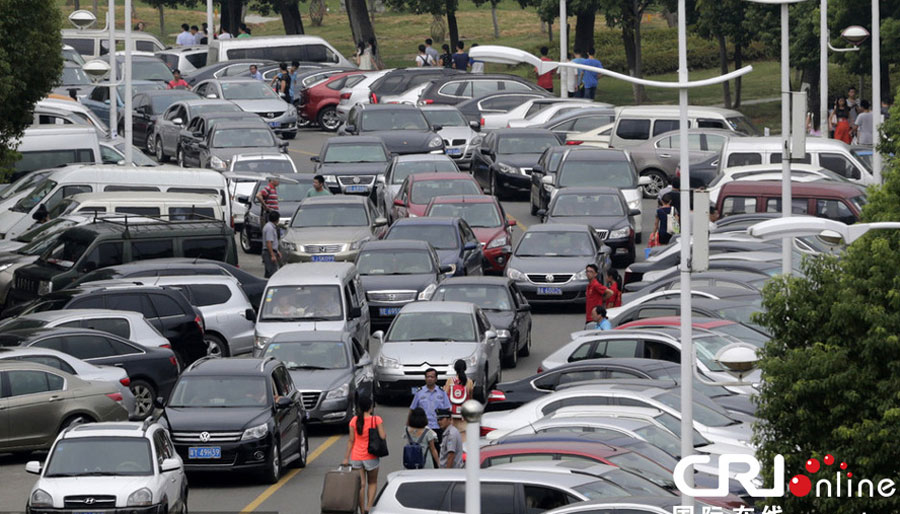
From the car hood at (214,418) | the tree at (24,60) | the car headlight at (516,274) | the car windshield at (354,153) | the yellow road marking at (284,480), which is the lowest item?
the yellow road marking at (284,480)

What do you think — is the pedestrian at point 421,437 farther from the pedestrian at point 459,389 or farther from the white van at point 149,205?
the white van at point 149,205

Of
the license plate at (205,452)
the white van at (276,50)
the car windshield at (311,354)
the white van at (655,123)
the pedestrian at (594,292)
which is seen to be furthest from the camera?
the white van at (276,50)

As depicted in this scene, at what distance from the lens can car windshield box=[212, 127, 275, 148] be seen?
41062 mm

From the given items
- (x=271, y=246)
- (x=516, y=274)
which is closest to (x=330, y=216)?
(x=271, y=246)

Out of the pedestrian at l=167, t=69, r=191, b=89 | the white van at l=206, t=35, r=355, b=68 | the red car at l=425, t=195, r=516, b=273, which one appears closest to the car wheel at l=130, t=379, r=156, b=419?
the red car at l=425, t=195, r=516, b=273

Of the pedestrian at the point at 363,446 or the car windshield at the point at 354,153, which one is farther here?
the car windshield at the point at 354,153

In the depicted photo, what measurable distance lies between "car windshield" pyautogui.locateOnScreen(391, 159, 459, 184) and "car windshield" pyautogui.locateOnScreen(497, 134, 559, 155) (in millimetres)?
2866

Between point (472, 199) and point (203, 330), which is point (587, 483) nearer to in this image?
A: point (203, 330)

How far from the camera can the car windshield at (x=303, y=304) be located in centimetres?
2652

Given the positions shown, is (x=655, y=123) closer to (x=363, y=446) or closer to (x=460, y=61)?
(x=460, y=61)

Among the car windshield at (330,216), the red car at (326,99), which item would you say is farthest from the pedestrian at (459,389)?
the red car at (326,99)

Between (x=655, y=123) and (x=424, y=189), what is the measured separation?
832 centimetres

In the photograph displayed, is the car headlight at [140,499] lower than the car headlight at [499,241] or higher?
higher

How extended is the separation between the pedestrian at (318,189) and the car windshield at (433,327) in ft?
33.4
